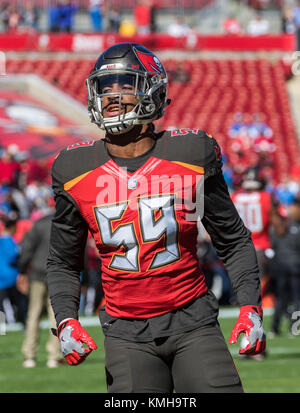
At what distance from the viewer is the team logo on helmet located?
354 cm

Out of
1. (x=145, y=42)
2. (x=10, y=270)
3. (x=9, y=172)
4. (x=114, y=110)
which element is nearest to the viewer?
(x=114, y=110)

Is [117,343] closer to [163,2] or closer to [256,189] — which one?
[256,189]

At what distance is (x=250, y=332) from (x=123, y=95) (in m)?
1.01

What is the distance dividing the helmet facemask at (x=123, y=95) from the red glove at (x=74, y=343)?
2.46ft

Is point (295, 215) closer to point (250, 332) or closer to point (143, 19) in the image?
point (250, 332)

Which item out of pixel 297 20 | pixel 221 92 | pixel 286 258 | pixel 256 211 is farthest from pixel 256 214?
pixel 297 20

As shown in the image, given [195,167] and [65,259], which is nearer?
[195,167]

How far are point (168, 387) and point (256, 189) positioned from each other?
579 centimetres

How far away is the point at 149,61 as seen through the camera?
3.58 meters

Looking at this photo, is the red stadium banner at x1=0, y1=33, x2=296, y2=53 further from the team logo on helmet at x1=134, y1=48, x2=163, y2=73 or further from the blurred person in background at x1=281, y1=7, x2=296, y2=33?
the team logo on helmet at x1=134, y1=48, x2=163, y2=73

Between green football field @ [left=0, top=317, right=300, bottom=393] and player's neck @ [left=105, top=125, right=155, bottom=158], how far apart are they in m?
3.97

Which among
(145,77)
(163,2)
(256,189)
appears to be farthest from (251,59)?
(145,77)

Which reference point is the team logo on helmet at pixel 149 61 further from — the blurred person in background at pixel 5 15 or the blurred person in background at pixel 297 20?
the blurred person in background at pixel 5 15

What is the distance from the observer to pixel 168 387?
129 inches
